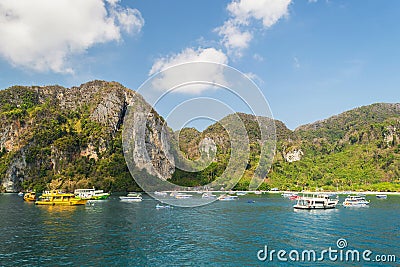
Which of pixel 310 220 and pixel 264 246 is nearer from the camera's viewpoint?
pixel 264 246

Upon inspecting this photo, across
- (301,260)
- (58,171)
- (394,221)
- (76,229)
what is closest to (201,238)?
(301,260)

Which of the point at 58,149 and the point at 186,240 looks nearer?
the point at 186,240

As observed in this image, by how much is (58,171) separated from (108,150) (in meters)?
27.5

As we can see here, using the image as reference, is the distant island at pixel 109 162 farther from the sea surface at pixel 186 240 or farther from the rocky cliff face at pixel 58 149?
the sea surface at pixel 186 240

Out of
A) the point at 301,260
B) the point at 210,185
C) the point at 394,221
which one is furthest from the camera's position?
the point at 210,185

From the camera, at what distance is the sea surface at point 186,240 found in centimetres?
3008

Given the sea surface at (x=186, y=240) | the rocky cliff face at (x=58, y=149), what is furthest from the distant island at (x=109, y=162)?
the sea surface at (x=186, y=240)

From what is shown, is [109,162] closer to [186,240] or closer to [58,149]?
[58,149]

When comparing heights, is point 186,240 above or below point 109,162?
below

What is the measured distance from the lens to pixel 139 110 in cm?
18688

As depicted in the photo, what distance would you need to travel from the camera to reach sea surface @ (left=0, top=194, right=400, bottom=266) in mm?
30078

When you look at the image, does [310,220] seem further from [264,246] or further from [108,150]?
[108,150]

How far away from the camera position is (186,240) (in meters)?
38.6

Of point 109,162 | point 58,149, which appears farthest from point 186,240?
point 58,149
